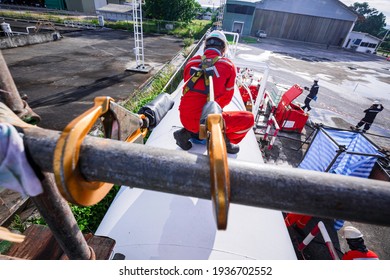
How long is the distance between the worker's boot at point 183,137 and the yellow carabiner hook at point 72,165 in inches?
111

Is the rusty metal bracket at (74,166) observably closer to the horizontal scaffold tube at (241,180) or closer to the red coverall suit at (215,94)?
the horizontal scaffold tube at (241,180)

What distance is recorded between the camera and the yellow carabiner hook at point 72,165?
21.9 inches

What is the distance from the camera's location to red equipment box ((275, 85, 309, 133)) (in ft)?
28.0

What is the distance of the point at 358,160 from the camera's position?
4574 mm

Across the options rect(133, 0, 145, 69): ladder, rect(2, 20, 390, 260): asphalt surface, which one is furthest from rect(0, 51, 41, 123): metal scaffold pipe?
rect(133, 0, 145, 69): ladder

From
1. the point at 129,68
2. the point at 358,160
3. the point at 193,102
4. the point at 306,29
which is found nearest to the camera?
the point at 193,102

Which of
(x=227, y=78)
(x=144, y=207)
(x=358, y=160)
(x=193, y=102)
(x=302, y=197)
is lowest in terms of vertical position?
(x=358, y=160)

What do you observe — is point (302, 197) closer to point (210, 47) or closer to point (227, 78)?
point (227, 78)

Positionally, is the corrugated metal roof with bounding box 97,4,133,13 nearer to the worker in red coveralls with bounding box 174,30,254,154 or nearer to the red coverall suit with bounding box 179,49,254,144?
the worker in red coveralls with bounding box 174,30,254,154

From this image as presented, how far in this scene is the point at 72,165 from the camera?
1.91 feet

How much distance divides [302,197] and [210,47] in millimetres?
3144

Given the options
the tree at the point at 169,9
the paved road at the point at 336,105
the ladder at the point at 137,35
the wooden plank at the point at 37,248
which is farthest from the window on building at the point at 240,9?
the wooden plank at the point at 37,248

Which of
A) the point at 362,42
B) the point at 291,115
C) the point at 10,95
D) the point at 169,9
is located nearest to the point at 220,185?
the point at 10,95

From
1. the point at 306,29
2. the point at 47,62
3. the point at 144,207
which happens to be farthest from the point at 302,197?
the point at 306,29
